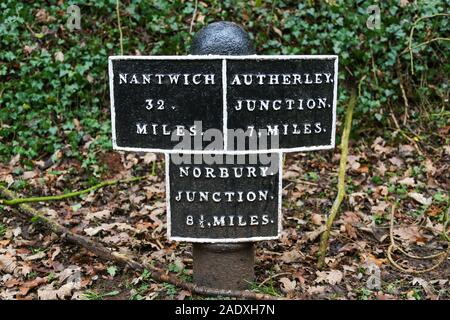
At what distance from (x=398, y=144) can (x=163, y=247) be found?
3.26 m

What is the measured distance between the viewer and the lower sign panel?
3.79m

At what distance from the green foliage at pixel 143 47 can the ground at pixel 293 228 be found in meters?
0.52

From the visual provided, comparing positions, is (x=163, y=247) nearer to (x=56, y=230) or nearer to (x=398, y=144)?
(x=56, y=230)

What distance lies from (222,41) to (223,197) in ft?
3.45

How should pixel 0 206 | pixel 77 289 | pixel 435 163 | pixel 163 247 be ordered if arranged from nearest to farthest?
pixel 77 289 → pixel 163 247 → pixel 0 206 → pixel 435 163

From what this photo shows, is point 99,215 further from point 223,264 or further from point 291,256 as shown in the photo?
point 291,256

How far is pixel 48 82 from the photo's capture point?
22.5 feet

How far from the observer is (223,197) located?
3.83 metres

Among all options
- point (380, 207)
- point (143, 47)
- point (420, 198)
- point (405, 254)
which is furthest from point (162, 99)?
point (143, 47)

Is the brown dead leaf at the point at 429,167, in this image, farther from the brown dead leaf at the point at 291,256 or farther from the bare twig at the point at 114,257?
the bare twig at the point at 114,257

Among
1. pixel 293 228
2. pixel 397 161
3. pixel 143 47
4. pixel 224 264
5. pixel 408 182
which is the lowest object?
pixel 293 228

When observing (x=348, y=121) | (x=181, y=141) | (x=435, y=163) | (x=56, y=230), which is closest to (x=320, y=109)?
(x=181, y=141)

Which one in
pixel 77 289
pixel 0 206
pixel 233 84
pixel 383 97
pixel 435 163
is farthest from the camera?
pixel 383 97

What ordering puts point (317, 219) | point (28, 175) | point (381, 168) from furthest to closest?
point (381, 168), point (28, 175), point (317, 219)
